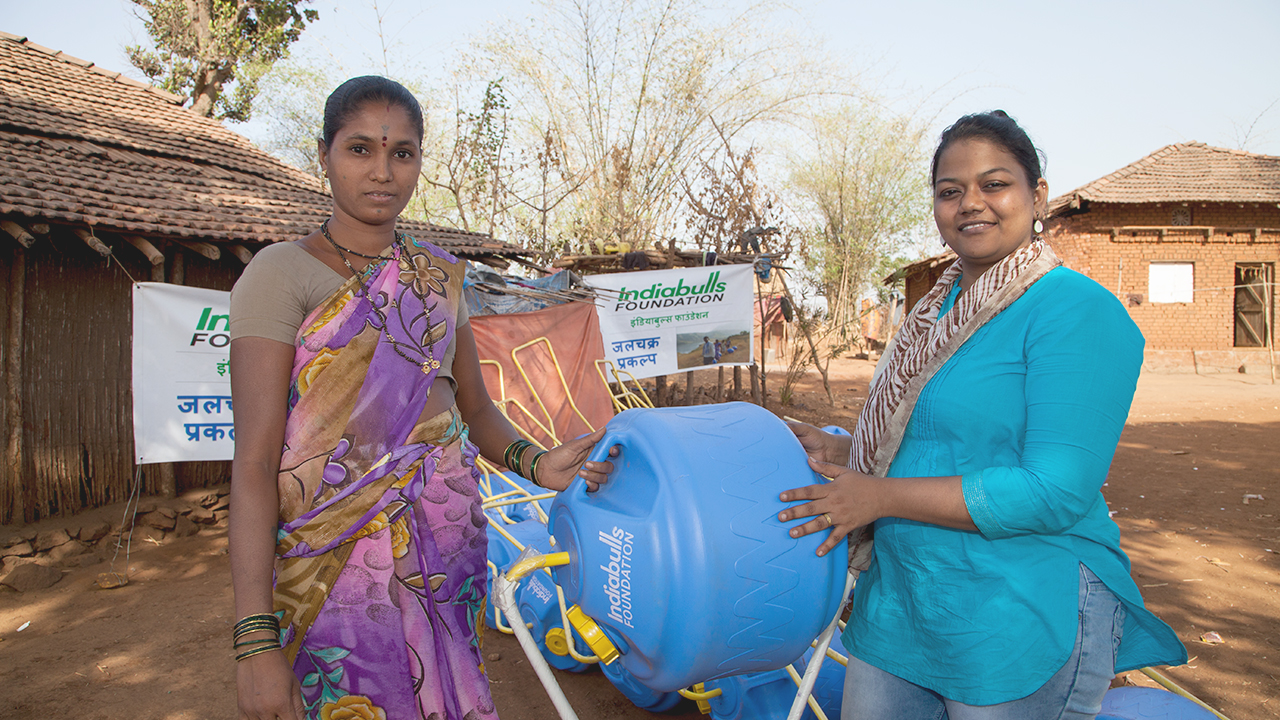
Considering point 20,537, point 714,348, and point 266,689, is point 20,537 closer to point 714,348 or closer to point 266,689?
point 266,689

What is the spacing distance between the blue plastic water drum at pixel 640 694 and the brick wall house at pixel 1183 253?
16.0 m

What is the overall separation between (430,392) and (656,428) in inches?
18.2

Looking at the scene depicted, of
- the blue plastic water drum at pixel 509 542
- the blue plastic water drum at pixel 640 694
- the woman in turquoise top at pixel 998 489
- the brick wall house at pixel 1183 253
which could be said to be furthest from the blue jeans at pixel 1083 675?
the brick wall house at pixel 1183 253

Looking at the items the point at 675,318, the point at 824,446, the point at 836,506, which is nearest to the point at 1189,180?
the point at 675,318

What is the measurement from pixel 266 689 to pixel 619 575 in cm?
→ 58

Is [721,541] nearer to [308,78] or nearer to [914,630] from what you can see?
[914,630]

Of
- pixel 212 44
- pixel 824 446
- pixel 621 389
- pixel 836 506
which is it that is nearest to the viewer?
pixel 836 506

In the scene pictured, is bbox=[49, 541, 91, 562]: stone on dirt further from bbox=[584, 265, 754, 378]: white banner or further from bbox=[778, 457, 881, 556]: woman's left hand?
bbox=[778, 457, 881, 556]: woman's left hand

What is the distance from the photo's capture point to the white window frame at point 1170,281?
15375 millimetres

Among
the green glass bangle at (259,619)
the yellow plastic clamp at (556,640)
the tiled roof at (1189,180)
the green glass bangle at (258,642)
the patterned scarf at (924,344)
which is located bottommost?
A: the yellow plastic clamp at (556,640)

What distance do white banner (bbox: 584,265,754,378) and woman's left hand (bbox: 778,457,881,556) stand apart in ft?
20.4

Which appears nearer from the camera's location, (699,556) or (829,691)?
(699,556)

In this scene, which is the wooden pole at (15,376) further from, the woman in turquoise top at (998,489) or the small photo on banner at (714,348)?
the woman in turquoise top at (998,489)

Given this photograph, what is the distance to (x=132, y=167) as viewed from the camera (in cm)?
696
